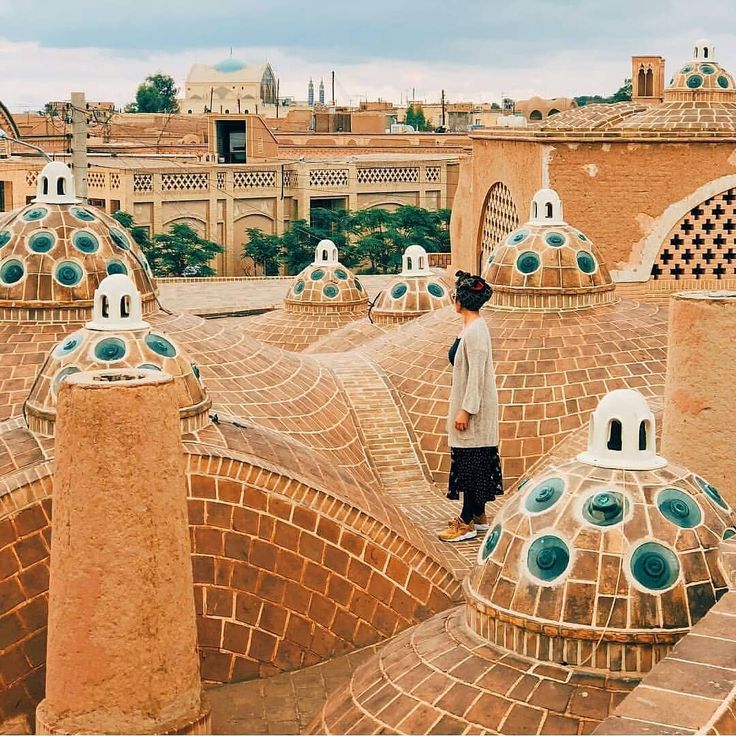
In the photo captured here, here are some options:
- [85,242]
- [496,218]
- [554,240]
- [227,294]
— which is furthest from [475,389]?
[227,294]

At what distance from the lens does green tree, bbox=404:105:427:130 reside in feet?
218

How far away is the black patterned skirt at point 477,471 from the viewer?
745 cm

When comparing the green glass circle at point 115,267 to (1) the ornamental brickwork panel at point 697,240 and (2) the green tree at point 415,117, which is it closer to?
(1) the ornamental brickwork panel at point 697,240

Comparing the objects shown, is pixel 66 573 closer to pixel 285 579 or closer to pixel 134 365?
pixel 285 579

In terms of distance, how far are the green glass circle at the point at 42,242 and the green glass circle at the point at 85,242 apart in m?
0.14

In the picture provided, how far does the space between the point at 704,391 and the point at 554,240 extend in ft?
12.2

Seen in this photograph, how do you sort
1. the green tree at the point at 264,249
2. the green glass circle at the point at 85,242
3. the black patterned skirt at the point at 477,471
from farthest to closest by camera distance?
the green tree at the point at 264,249, the green glass circle at the point at 85,242, the black patterned skirt at the point at 477,471

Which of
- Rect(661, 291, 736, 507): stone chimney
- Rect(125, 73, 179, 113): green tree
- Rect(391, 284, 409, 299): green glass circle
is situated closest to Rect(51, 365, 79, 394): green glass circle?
Rect(661, 291, 736, 507): stone chimney

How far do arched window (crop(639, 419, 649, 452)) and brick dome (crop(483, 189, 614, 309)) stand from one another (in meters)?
5.06

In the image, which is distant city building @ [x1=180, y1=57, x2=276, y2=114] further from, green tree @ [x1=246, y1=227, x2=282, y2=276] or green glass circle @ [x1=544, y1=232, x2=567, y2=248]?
green glass circle @ [x1=544, y1=232, x2=567, y2=248]

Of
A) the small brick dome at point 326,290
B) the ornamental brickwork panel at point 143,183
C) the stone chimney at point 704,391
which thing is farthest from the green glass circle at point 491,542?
the ornamental brickwork panel at point 143,183

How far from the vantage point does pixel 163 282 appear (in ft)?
83.5

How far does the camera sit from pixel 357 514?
23.4ft

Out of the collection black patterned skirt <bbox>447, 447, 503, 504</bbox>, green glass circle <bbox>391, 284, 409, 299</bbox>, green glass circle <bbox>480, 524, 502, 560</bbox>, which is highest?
green glass circle <bbox>391, 284, 409, 299</bbox>
